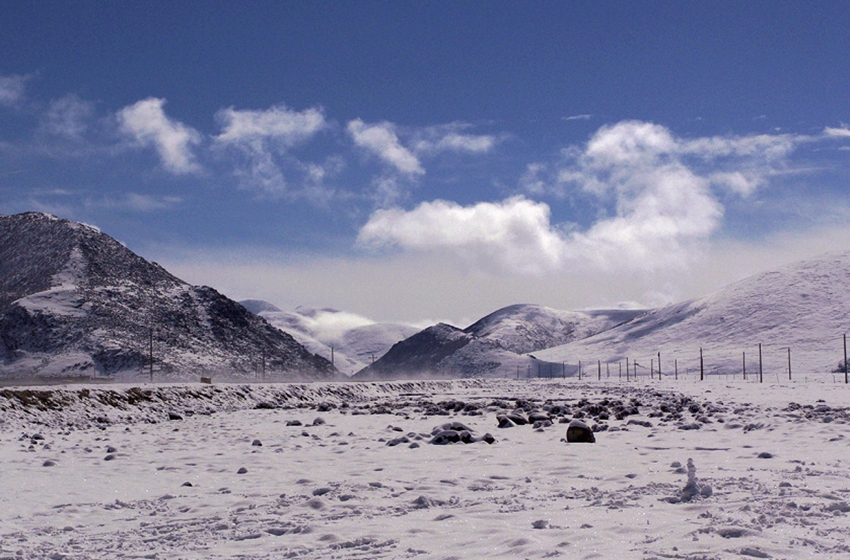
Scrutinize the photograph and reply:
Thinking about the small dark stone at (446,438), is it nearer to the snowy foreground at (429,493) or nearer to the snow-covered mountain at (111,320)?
the snowy foreground at (429,493)

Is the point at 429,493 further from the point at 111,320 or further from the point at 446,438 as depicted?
the point at 111,320

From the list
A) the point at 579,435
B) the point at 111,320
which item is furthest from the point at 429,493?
the point at 111,320

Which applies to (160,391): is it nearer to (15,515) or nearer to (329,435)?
(329,435)

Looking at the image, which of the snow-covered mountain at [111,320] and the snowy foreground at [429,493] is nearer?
the snowy foreground at [429,493]

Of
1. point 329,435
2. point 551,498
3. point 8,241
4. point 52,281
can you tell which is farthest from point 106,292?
point 551,498

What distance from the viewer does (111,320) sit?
15338 cm

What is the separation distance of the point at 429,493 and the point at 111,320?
512 ft

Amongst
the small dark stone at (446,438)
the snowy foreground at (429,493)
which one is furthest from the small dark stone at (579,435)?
the small dark stone at (446,438)

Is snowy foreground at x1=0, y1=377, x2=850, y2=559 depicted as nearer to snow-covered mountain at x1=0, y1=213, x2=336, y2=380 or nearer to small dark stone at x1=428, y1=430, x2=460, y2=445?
small dark stone at x1=428, y1=430, x2=460, y2=445

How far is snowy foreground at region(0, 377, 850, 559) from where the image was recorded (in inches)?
322

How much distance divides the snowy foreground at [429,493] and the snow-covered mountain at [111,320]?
11140 cm

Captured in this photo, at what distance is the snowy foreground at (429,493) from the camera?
26.9 feet

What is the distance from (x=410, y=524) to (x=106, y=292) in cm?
17360

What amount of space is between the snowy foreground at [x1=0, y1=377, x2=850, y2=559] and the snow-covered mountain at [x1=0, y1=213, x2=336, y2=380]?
11140cm
